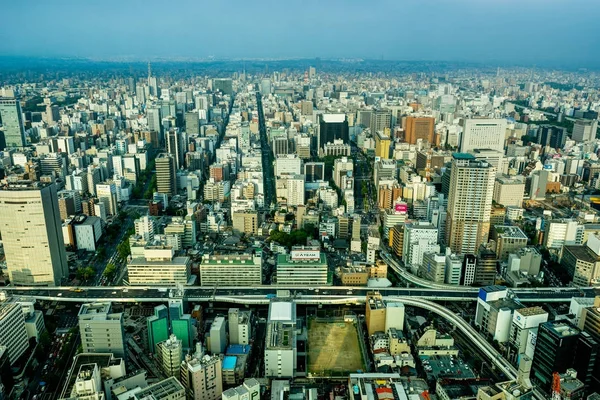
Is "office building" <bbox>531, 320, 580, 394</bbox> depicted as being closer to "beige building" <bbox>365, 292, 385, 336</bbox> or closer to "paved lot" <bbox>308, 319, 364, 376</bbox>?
"beige building" <bbox>365, 292, 385, 336</bbox>

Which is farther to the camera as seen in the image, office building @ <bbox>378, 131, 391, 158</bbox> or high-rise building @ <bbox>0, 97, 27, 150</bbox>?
high-rise building @ <bbox>0, 97, 27, 150</bbox>

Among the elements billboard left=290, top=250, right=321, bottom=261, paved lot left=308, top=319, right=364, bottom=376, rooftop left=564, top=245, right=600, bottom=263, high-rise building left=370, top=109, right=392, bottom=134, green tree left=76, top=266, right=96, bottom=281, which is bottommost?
paved lot left=308, top=319, right=364, bottom=376

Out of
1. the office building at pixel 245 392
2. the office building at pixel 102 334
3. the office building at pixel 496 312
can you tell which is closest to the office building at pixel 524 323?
the office building at pixel 496 312

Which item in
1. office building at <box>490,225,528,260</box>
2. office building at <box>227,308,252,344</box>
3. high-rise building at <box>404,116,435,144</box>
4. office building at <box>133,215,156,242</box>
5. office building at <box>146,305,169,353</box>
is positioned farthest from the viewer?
high-rise building at <box>404,116,435,144</box>

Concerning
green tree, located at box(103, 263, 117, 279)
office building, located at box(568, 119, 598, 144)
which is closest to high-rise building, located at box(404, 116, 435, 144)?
office building, located at box(568, 119, 598, 144)

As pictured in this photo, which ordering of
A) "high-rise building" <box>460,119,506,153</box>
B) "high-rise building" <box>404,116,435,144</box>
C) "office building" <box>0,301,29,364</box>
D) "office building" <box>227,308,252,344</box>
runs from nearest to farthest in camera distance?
"office building" <box>0,301,29,364</box> → "office building" <box>227,308,252,344</box> → "high-rise building" <box>460,119,506,153</box> → "high-rise building" <box>404,116,435,144</box>

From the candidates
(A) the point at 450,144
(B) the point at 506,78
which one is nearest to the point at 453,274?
(A) the point at 450,144
